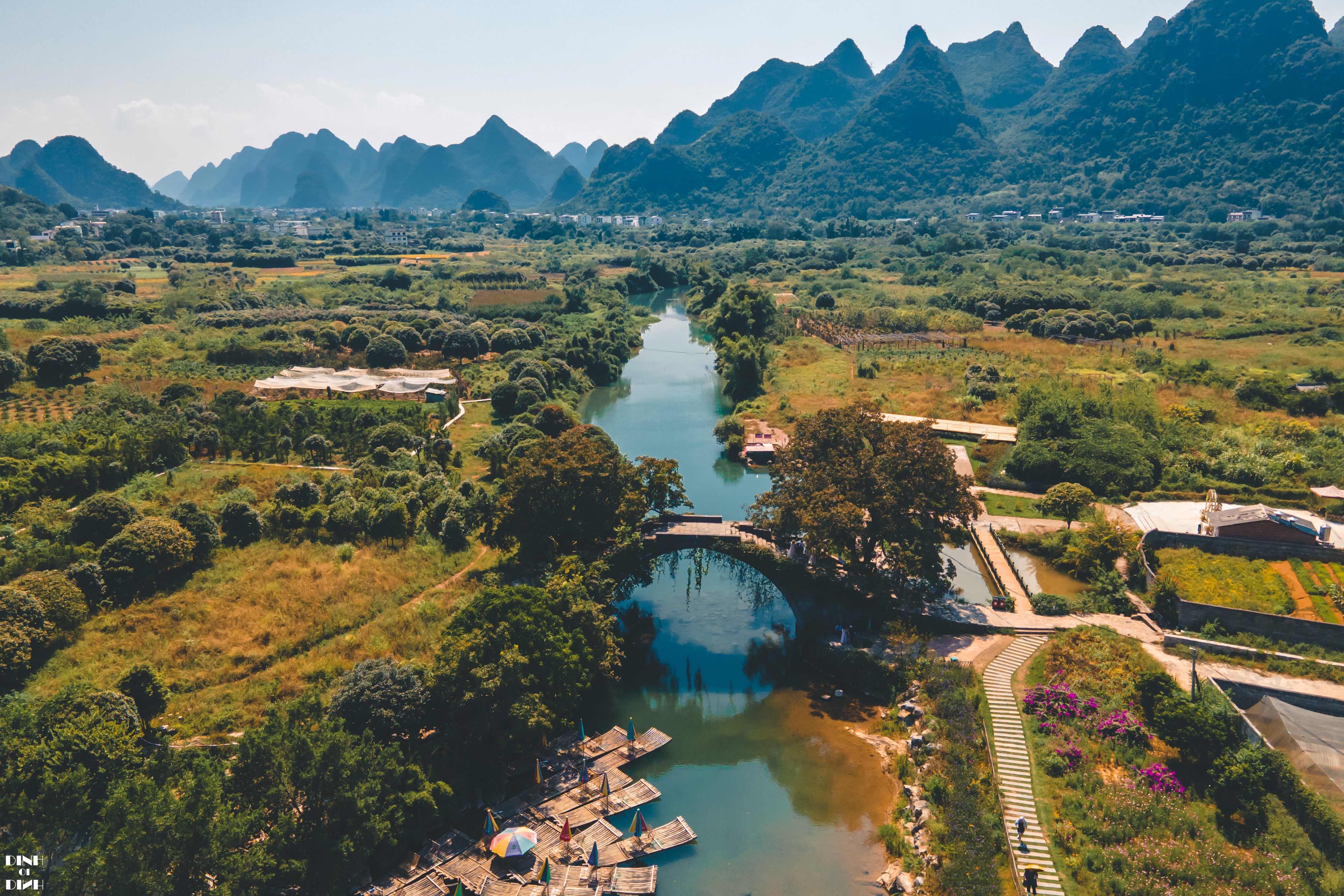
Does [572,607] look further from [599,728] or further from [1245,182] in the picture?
[1245,182]

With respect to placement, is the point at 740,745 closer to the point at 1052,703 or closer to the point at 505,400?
the point at 1052,703

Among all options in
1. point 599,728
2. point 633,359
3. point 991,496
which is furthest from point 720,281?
point 599,728

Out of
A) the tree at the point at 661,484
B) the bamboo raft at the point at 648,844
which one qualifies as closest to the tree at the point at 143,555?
the tree at the point at 661,484

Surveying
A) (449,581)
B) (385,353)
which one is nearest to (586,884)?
(449,581)

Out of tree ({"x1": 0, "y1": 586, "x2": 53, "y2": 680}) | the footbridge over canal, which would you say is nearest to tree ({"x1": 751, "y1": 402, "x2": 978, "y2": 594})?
the footbridge over canal

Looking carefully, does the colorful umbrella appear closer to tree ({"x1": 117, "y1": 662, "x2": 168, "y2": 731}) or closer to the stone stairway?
tree ({"x1": 117, "y1": 662, "x2": 168, "y2": 731})

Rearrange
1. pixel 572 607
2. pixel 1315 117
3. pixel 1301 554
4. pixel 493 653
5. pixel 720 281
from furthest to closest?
pixel 1315 117 < pixel 720 281 < pixel 1301 554 < pixel 572 607 < pixel 493 653
